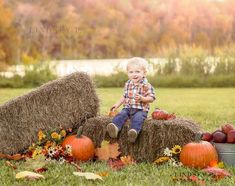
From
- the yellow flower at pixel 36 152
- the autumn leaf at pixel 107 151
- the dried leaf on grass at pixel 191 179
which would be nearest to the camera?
the dried leaf on grass at pixel 191 179

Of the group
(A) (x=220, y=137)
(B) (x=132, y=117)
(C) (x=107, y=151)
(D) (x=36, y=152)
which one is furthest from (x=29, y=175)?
(A) (x=220, y=137)

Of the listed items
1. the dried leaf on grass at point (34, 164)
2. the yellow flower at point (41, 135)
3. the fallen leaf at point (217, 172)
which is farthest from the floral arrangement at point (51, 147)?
the fallen leaf at point (217, 172)

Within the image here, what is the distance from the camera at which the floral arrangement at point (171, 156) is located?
5.62m

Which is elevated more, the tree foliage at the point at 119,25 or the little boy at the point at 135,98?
the tree foliage at the point at 119,25

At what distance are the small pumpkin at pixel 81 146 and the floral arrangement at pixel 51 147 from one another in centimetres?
6

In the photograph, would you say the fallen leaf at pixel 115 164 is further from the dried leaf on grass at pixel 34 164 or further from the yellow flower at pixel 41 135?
the yellow flower at pixel 41 135

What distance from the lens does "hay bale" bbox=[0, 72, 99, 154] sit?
20.3 feet

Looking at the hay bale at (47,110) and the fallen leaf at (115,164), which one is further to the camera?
the hay bale at (47,110)

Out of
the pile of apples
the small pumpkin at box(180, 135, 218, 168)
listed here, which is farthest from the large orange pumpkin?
the pile of apples

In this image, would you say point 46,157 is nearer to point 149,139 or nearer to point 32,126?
point 32,126

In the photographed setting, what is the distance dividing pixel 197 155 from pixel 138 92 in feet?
3.31

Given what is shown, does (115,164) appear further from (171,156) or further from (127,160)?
(171,156)

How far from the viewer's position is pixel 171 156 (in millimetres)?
5684

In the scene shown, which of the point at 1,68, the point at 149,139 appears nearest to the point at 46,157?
the point at 149,139
